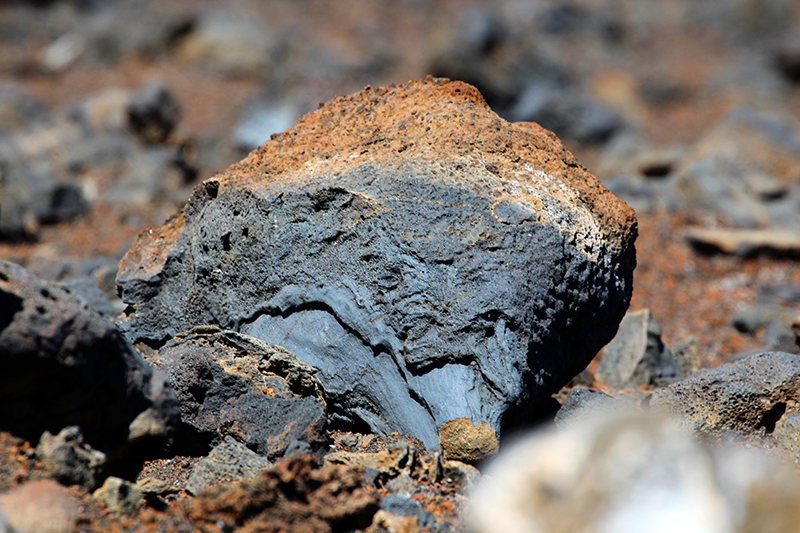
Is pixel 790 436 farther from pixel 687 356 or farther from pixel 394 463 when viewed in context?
pixel 394 463

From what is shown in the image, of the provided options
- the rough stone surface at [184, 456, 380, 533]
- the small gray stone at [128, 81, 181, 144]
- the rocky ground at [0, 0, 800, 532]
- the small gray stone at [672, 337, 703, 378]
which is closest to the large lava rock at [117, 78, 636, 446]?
the rocky ground at [0, 0, 800, 532]

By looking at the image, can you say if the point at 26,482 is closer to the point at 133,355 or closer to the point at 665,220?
the point at 133,355

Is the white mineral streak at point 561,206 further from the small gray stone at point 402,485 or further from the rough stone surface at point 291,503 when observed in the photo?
the rough stone surface at point 291,503

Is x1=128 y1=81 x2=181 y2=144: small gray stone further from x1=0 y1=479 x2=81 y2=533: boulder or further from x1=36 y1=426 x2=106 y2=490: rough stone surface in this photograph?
x1=0 y1=479 x2=81 y2=533: boulder

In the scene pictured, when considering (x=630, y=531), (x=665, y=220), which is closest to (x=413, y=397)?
(x=630, y=531)

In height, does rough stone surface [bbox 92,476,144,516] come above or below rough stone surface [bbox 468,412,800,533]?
below

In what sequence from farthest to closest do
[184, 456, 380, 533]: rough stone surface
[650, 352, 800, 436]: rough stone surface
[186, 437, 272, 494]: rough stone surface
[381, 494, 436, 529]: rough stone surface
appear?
[650, 352, 800, 436]: rough stone surface, [186, 437, 272, 494]: rough stone surface, [381, 494, 436, 529]: rough stone surface, [184, 456, 380, 533]: rough stone surface

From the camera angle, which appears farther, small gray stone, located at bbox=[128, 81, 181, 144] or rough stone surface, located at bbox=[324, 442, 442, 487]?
small gray stone, located at bbox=[128, 81, 181, 144]
